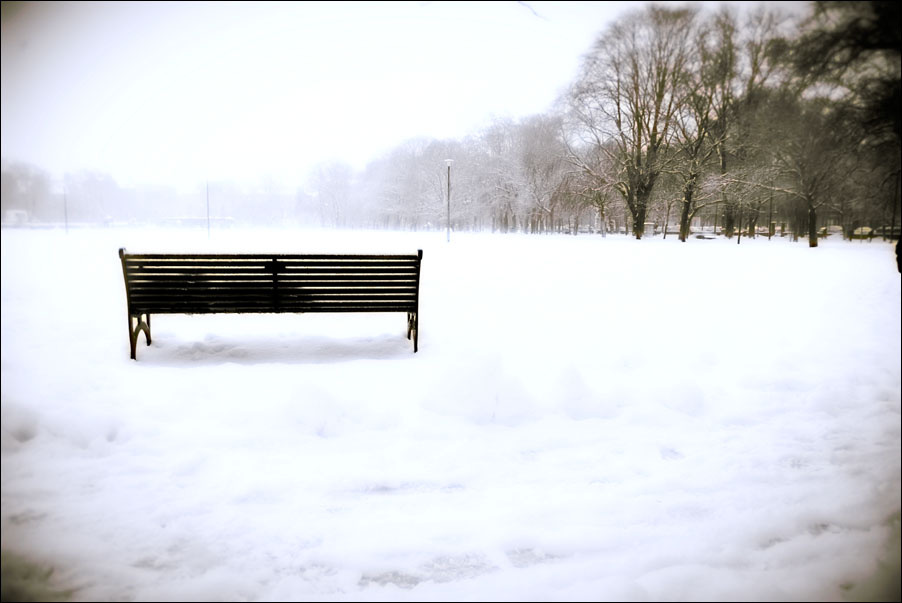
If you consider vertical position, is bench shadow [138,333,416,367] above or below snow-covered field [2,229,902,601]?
above

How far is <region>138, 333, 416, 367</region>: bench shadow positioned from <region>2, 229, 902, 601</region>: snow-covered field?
4 cm

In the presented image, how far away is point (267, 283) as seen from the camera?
Answer: 15.8 ft

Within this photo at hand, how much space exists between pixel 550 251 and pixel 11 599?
13.5 metres

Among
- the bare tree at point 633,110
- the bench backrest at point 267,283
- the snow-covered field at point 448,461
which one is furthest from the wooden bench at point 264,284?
the bare tree at point 633,110

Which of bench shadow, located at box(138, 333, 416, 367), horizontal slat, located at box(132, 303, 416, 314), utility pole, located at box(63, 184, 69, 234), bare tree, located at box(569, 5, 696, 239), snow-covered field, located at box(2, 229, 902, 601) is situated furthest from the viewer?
bare tree, located at box(569, 5, 696, 239)

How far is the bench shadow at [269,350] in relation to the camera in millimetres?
4590

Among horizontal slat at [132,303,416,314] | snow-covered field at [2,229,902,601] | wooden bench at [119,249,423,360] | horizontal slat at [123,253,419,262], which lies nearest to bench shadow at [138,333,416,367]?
snow-covered field at [2,229,902,601]

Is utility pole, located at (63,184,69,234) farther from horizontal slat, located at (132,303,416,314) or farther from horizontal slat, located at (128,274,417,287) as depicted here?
horizontal slat, located at (132,303,416,314)

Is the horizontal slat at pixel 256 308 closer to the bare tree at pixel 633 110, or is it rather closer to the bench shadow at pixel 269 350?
the bench shadow at pixel 269 350

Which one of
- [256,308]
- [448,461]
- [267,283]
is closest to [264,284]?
[267,283]

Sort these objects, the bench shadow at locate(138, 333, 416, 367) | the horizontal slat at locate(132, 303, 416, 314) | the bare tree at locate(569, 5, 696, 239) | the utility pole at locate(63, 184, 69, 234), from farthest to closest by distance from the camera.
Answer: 1. the bare tree at locate(569, 5, 696, 239)
2. the horizontal slat at locate(132, 303, 416, 314)
3. the bench shadow at locate(138, 333, 416, 367)
4. the utility pole at locate(63, 184, 69, 234)

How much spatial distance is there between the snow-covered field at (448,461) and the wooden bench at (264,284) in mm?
461

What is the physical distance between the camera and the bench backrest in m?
4.66

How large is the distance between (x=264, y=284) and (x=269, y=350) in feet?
2.17
